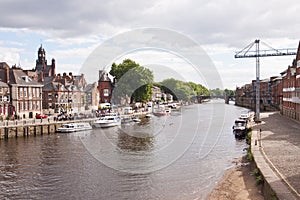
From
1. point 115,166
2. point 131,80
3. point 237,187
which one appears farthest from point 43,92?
point 237,187

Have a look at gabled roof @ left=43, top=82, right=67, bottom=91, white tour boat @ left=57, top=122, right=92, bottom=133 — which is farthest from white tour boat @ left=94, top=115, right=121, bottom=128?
gabled roof @ left=43, top=82, right=67, bottom=91

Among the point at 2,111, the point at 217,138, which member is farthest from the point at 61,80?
the point at 217,138

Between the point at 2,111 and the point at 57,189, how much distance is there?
128 feet

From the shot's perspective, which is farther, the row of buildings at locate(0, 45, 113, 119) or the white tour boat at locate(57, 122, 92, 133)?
the row of buildings at locate(0, 45, 113, 119)

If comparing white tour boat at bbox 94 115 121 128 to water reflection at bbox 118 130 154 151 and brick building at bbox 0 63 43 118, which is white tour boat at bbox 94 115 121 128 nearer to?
water reflection at bbox 118 130 154 151

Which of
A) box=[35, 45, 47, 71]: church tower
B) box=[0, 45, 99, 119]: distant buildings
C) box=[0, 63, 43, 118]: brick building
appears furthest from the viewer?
box=[35, 45, 47, 71]: church tower

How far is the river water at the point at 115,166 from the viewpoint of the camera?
23000mm

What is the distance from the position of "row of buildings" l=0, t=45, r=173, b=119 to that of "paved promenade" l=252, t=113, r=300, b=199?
4078 centimetres

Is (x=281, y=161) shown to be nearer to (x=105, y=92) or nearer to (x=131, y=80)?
(x=131, y=80)

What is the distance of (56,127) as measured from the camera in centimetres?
5519

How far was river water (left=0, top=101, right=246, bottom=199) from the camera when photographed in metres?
23.0

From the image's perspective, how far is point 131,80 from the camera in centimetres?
10162

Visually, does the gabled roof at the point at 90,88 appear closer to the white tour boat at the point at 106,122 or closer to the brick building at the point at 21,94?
the brick building at the point at 21,94

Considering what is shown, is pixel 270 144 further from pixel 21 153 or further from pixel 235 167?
pixel 21 153
